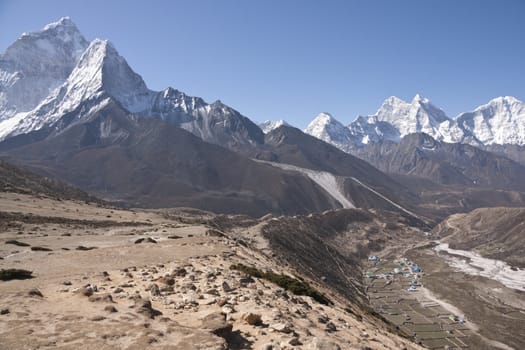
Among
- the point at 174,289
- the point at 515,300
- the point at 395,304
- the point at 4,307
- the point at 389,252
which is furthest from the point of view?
the point at 389,252

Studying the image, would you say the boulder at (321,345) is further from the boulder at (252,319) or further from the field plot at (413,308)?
the field plot at (413,308)

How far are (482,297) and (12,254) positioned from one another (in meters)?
130

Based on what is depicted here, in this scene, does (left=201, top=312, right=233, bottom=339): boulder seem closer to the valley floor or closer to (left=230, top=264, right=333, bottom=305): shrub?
the valley floor

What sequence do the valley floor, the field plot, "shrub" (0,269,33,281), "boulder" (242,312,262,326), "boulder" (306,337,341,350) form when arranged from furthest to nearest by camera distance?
the field plot, "shrub" (0,269,33,281), "boulder" (242,312,262,326), "boulder" (306,337,341,350), the valley floor

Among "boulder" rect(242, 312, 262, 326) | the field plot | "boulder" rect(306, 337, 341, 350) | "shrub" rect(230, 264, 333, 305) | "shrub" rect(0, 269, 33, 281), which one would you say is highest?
"boulder" rect(306, 337, 341, 350)

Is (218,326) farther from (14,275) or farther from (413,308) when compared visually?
(413,308)

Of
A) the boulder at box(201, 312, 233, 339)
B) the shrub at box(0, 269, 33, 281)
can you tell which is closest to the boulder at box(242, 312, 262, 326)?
the boulder at box(201, 312, 233, 339)

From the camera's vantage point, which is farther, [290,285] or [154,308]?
[290,285]

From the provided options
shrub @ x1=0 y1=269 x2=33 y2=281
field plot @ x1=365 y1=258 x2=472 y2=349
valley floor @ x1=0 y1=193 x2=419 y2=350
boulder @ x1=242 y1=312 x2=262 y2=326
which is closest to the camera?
valley floor @ x1=0 y1=193 x2=419 y2=350

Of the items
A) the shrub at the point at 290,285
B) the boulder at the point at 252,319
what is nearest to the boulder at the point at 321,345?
the boulder at the point at 252,319

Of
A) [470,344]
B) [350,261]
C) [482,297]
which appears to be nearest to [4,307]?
[470,344]

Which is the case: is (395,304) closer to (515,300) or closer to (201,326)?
(515,300)

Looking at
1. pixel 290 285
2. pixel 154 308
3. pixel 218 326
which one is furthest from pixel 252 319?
pixel 290 285

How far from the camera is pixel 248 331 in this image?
58.2 feet
